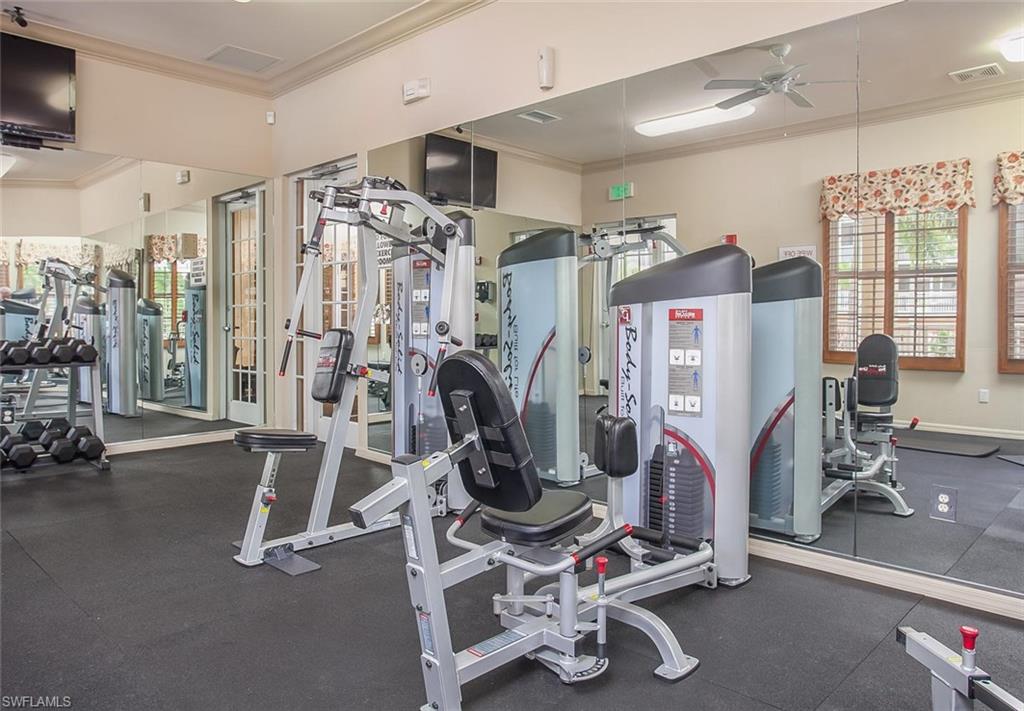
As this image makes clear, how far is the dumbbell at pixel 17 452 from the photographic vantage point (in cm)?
Answer: 478

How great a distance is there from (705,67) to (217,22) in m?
3.74

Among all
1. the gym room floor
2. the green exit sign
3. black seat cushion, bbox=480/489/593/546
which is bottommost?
the gym room floor

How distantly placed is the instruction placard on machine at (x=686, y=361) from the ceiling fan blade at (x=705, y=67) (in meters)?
1.30

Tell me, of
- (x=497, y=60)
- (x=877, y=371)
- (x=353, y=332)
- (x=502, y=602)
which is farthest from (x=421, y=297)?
(x=877, y=371)

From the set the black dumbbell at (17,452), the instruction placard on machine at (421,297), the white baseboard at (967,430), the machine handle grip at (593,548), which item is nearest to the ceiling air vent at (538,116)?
the instruction placard on machine at (421,297)

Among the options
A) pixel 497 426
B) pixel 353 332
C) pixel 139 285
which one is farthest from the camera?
pixel 139 285

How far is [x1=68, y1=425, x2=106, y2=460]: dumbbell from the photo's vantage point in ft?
16.5

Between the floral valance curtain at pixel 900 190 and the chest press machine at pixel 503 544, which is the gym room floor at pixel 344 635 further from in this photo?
the floral valance curtain at pixel 900 190

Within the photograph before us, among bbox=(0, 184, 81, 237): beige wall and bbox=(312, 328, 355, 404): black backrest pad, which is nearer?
bbox=(312, 328, 355, 404): black backrest pad

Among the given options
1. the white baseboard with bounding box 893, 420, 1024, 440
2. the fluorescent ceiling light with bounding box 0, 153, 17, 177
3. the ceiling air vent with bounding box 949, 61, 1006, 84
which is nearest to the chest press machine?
the white baseboard with bounding box 893, 420, 1024, 440

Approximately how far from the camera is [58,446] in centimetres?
493

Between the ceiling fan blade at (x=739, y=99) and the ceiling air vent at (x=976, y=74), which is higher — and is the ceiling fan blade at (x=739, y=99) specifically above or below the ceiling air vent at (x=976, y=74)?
above

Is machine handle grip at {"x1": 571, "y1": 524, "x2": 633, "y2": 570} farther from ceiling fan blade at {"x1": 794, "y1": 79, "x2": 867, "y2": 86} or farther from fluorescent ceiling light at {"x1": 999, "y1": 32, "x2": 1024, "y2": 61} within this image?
fluorescent ceiling light at {"x1": 999, "y1": 32, "x2": 1024, "y2": 61}

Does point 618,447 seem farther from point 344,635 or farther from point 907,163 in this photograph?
point 907,163
